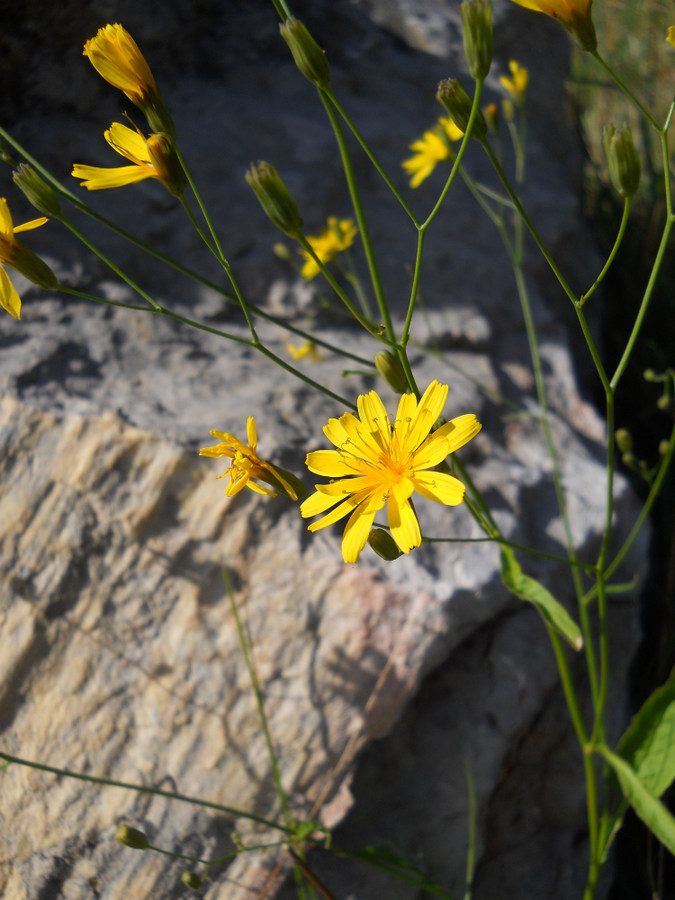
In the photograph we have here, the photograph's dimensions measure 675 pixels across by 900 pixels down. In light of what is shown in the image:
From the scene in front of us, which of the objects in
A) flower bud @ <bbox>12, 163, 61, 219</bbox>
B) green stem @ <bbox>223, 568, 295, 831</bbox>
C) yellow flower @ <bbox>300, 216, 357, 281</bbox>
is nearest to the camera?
flower bud @ <bbox>12, 163, 61, 219</bbox>

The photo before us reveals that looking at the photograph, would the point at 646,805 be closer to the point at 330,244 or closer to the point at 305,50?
the point at 305,50

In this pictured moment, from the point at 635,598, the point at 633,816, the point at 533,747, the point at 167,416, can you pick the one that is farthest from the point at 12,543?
the point at 633,816

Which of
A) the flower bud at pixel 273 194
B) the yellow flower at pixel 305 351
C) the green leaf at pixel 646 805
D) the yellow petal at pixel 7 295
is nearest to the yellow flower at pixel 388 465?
the flower bud at pixel 273 194

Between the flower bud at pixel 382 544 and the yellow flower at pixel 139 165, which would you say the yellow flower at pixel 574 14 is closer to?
the yellow flower at pixel 139 165

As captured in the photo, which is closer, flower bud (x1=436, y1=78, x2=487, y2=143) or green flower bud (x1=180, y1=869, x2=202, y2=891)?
flower bud (x1=436, y1=78, x2=487, y2=143)

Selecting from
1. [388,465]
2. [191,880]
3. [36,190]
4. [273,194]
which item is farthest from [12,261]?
[191,880]

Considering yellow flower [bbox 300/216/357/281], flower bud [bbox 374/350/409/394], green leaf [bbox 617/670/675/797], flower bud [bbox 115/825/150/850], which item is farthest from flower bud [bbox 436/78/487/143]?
flower bud [bbox 115/825/150/850]

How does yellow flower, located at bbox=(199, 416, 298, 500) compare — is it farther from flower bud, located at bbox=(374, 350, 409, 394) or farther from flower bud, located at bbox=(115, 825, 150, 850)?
flower bud, located at bbox=(115, 825, 150, 850)
